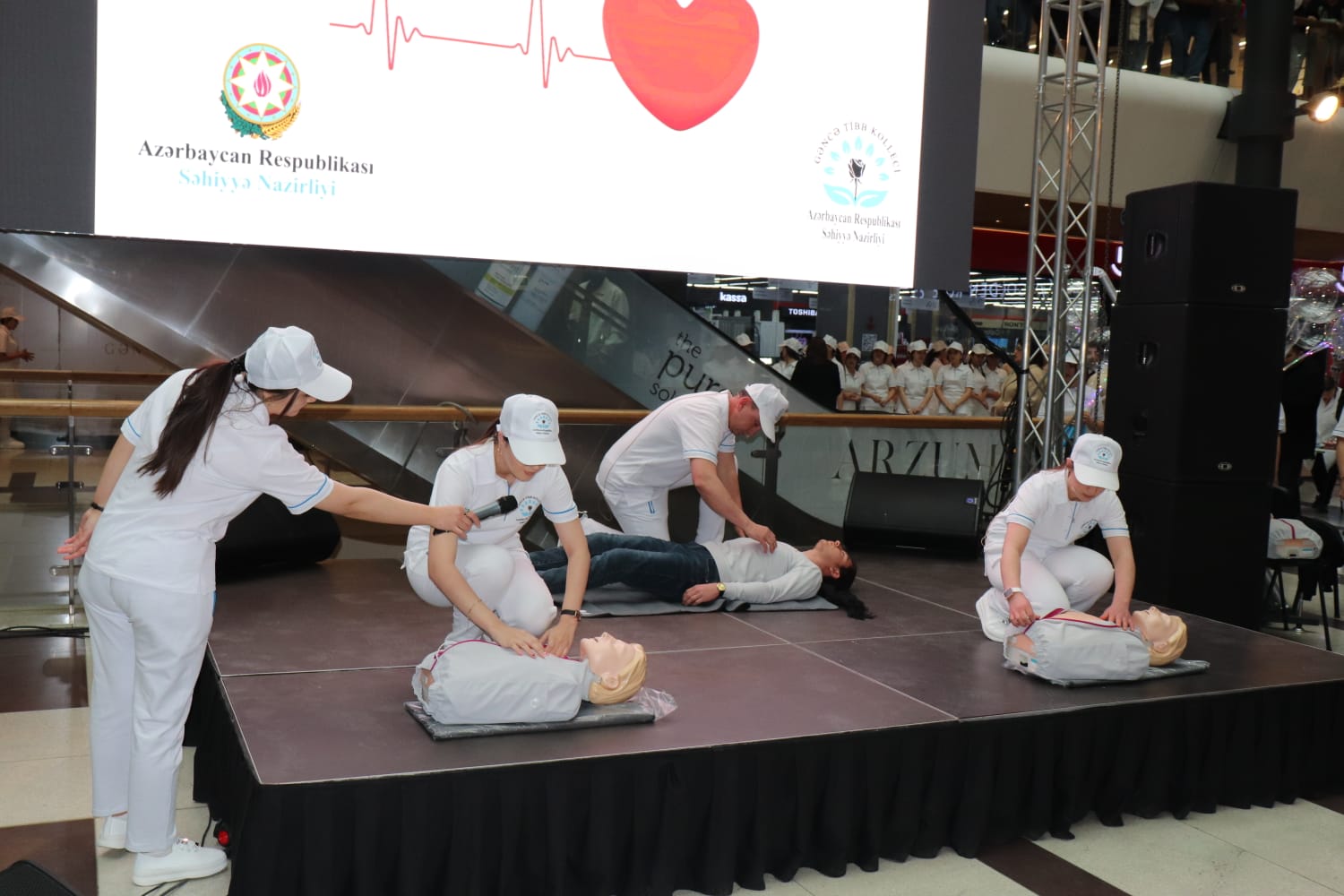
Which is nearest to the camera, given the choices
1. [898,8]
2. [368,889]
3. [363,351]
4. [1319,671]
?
[368,889]

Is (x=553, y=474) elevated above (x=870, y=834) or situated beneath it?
elevated above

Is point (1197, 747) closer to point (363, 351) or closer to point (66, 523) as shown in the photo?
point (66, 523)

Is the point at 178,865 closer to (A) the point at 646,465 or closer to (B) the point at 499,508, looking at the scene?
(B) the point at 499,508

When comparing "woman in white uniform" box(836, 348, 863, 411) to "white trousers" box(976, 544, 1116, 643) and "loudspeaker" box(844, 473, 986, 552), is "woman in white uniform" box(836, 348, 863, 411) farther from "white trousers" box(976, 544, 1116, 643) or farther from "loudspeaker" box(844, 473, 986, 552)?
"white trousers" box(976, 544, 1116, 643)

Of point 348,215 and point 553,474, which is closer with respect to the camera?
point 553,474

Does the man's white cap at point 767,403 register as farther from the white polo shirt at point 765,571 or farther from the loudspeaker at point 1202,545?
the loudspeaker at point 1202,545

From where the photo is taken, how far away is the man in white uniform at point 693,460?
4.50 meters

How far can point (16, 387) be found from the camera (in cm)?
508

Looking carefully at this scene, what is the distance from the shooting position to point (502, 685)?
2.73 meters

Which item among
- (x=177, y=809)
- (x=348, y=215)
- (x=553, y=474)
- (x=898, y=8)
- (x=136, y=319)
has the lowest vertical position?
(x=177, y=809)

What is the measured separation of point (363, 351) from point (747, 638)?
13.4 ft

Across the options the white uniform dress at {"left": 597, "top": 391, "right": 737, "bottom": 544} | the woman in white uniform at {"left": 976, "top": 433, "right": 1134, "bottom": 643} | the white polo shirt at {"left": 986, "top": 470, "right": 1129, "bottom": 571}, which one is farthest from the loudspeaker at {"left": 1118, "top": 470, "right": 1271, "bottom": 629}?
the white uniform dress at {"left": 597, "top": 391, "right": 737, "bottom": 544}

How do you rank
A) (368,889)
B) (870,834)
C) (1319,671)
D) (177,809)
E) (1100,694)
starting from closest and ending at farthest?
(368,889)
(870,834)
(177,809)
(1100,694)
(1319,671)

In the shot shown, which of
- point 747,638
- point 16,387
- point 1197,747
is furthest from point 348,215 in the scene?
point 1197,747
